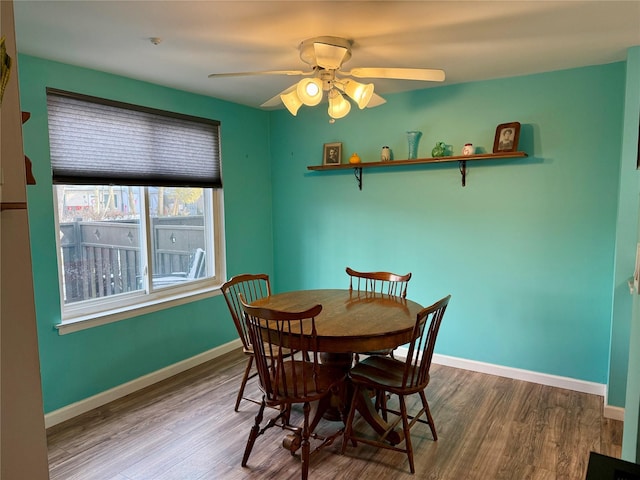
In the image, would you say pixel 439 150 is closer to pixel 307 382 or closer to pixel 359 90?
pixel 359 90

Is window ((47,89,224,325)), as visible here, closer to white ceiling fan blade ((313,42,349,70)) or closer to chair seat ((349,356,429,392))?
white ceiling fan blade ((313,42,349,70))

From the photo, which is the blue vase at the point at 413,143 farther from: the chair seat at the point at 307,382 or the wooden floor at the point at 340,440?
the chair seat at the point at 307,382

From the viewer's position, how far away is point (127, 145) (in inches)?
125

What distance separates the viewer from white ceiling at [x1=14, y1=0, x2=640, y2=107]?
202cm

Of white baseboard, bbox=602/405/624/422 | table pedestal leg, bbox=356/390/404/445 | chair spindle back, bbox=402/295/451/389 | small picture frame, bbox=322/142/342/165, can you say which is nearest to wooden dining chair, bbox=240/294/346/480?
table pedestal leg, bbox=356/390/404/445

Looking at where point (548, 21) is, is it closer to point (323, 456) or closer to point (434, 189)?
point (434, 189)

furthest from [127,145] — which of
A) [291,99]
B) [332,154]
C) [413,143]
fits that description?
[413,143]

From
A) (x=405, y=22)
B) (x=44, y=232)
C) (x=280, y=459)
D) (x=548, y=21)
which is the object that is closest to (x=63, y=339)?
(x=44, y=232)

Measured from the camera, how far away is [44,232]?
8.96 feet

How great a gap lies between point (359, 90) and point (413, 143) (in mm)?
1499

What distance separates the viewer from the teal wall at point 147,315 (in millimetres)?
2691

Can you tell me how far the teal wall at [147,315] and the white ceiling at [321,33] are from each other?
176 millimetres

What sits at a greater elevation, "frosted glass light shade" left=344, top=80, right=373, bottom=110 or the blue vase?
"frosted glass light shade" left=344, top=80, right=373, bottom=110

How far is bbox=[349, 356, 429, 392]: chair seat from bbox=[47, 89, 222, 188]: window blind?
217 centimetres
